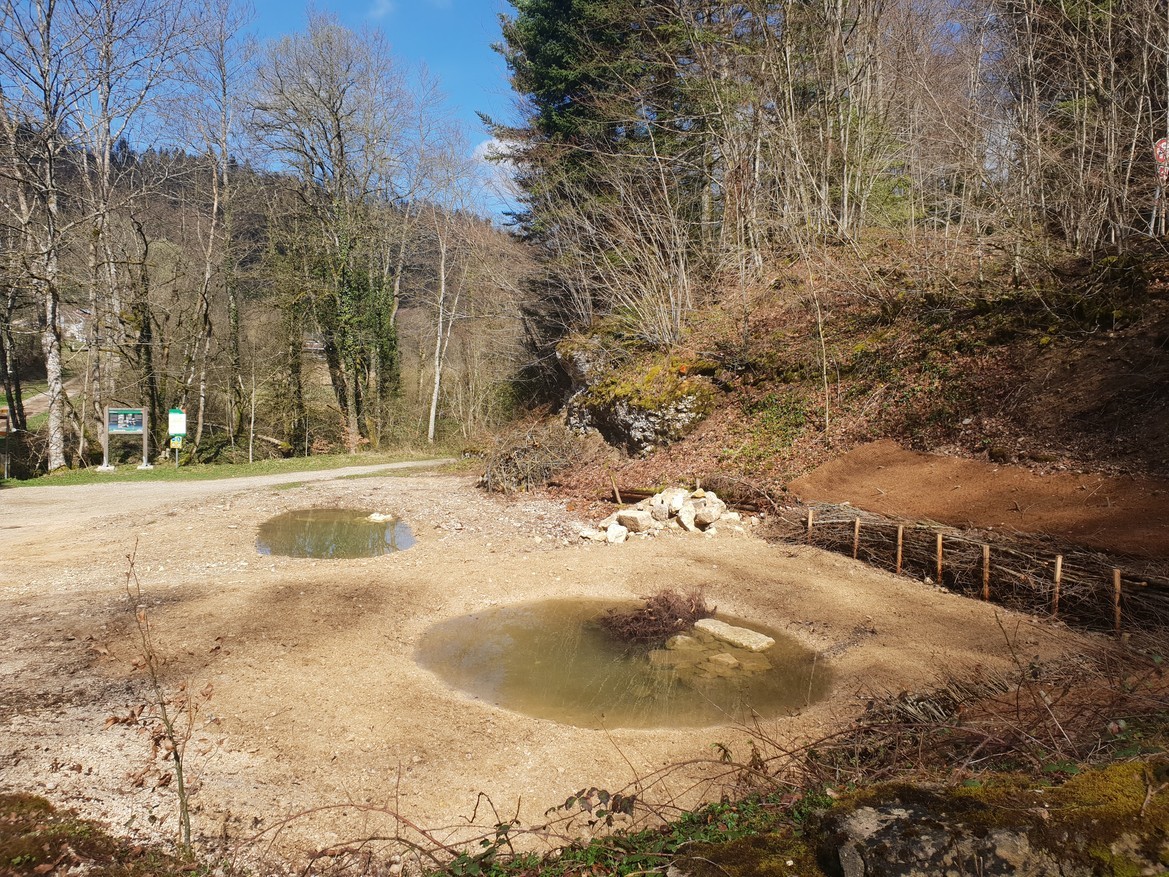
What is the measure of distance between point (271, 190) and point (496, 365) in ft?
37.7

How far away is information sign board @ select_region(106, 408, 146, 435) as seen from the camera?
749 inches

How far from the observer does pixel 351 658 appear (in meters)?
7.00

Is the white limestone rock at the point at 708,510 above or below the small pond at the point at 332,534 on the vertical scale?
above

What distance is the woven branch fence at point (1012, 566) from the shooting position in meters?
6.87

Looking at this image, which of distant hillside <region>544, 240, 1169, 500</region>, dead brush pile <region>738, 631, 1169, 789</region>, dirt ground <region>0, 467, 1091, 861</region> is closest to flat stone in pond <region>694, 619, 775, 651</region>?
dirt ground <region>0, 467, 1091, 861</region>

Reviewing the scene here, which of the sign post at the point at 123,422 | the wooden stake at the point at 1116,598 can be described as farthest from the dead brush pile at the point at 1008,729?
the sign post at the point at 123,422

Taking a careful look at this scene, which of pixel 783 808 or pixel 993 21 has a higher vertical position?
pixel 993 21

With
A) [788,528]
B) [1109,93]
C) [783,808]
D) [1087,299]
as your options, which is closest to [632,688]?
[783,808]

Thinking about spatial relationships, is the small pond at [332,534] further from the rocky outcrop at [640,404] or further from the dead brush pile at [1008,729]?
→ the dead brush pile at [1008,729]

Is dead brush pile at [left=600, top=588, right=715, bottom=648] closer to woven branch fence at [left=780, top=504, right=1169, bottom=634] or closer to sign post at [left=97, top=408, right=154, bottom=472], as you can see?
woven branch fence at [left=780, top=504, right=1169, bottom=634]

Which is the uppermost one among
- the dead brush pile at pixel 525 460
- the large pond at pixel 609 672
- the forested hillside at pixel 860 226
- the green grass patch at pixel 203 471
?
the forested hillside at pixel 860 226

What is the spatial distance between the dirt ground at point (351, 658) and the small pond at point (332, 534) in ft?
1.58

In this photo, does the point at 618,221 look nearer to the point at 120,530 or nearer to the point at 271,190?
the point at 120,530

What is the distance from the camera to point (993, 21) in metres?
16.3
